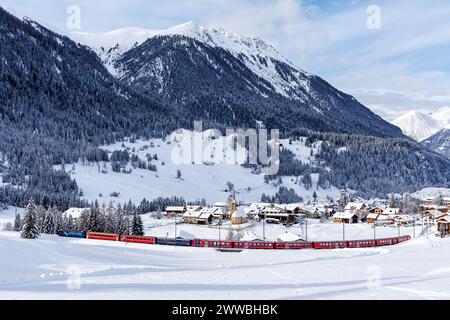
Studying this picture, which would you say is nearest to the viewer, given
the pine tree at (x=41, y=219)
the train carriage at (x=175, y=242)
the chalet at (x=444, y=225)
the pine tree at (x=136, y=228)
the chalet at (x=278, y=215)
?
the train carriage at (x=175, y=242)

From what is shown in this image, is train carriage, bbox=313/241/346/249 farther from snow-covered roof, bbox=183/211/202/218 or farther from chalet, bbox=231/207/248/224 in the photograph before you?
snow-covered roof, bbox=183/211/202/218

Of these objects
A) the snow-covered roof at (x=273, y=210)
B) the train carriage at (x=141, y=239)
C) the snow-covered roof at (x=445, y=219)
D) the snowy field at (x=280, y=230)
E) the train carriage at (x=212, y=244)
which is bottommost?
the snowy field at (x=280, y=230)

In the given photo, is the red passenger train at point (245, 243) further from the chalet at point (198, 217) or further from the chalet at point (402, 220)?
the chalet at point (402, 220)

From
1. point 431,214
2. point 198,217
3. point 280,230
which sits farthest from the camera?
point 431,214

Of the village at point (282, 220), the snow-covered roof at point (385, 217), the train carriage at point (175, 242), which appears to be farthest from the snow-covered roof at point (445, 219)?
the train carriage at point (175, 242)

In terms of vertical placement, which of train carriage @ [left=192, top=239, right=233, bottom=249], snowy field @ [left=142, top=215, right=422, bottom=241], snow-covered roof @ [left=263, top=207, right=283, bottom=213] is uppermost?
snow-covered roof @ [left=263, top=207, right=283, bottom=213]

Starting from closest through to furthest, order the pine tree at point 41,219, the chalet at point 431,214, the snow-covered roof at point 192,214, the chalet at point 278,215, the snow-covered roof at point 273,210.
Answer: the pine tree at point 41,219 < the chalet at point 431,214 < the snow-covered roof at point 192,214 < the chalet at point 278,215 < the snow-covered roof at point 273,210

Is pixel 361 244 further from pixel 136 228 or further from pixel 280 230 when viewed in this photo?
pixel 136 228

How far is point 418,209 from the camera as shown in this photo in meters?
148

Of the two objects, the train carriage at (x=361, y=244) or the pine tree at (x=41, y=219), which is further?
the pine tree at (x=41, y=219)

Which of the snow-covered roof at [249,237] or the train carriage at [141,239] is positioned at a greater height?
the train carriage at [141,239]

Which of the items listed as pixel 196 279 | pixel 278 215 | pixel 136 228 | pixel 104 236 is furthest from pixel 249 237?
pixel 196 279

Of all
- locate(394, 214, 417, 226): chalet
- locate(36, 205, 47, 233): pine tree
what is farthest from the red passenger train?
locate(394, 214, 417, 226): chalet
